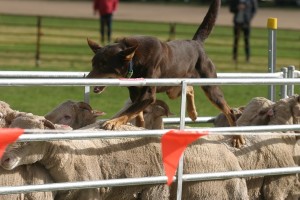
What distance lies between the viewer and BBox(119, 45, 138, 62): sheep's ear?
23.9 feet

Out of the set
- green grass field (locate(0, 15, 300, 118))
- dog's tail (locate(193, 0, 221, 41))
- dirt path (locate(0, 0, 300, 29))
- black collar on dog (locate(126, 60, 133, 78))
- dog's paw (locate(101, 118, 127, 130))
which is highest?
dog's tail (locate(193, 0, 221, 41))

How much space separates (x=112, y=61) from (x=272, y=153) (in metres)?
1.61

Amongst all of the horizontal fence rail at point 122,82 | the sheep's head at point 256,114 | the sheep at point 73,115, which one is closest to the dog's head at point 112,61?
the sheep at point 73,115

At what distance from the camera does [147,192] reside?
7.02 m

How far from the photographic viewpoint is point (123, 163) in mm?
6965

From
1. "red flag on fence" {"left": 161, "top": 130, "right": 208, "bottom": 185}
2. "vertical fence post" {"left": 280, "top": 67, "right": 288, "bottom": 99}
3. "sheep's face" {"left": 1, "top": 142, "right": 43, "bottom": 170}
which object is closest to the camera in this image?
"sheep's face" {"left": 1, "top": 142, "right": 43, "bottom": 170}

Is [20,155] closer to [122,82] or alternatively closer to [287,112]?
[122,82]

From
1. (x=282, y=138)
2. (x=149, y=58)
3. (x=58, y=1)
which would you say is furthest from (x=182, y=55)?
(x=58, y=1)

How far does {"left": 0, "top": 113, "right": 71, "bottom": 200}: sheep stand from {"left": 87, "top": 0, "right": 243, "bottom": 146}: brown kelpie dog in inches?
26.1

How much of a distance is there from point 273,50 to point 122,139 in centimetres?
314

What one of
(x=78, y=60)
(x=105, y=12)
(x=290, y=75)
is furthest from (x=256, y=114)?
(x=105, y=12)

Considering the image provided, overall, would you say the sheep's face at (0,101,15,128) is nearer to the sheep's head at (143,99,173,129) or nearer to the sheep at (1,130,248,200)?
the sheep at (1,130,248,200)

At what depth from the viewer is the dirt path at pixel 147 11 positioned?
4044cm

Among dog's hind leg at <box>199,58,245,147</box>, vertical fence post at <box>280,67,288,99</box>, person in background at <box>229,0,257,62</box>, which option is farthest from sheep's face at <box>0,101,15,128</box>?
person in background at <box>229,0,257,62</box>
